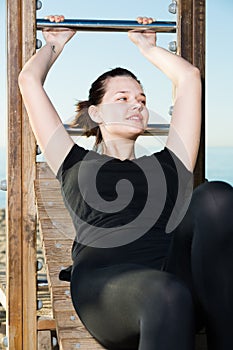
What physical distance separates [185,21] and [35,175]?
0.86m

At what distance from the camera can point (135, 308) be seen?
6.48 ft

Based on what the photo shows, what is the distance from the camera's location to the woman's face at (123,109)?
2.66m

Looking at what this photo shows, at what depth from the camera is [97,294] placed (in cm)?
213

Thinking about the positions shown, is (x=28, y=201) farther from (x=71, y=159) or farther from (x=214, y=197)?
(x=214, y=197)

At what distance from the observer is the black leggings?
1910 mm

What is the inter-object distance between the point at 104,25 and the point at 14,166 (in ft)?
2.11

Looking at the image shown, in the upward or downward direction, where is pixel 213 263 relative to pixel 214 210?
downward

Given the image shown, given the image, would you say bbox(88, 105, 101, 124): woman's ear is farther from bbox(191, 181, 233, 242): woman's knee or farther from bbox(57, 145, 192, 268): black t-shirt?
bbox(191, 181, 233, 242): woman's knee

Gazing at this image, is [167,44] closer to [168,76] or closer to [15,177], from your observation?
[168,76]

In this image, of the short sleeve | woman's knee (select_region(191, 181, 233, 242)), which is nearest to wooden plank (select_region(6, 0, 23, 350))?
the short sleeve

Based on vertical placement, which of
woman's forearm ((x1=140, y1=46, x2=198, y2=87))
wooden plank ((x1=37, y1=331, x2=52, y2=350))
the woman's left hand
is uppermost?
the woman's left hand

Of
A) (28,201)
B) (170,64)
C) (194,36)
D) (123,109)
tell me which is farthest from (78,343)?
(194,36)

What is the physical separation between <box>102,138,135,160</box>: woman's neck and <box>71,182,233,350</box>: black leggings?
0.56 metres

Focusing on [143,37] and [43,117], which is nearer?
[43,117]
